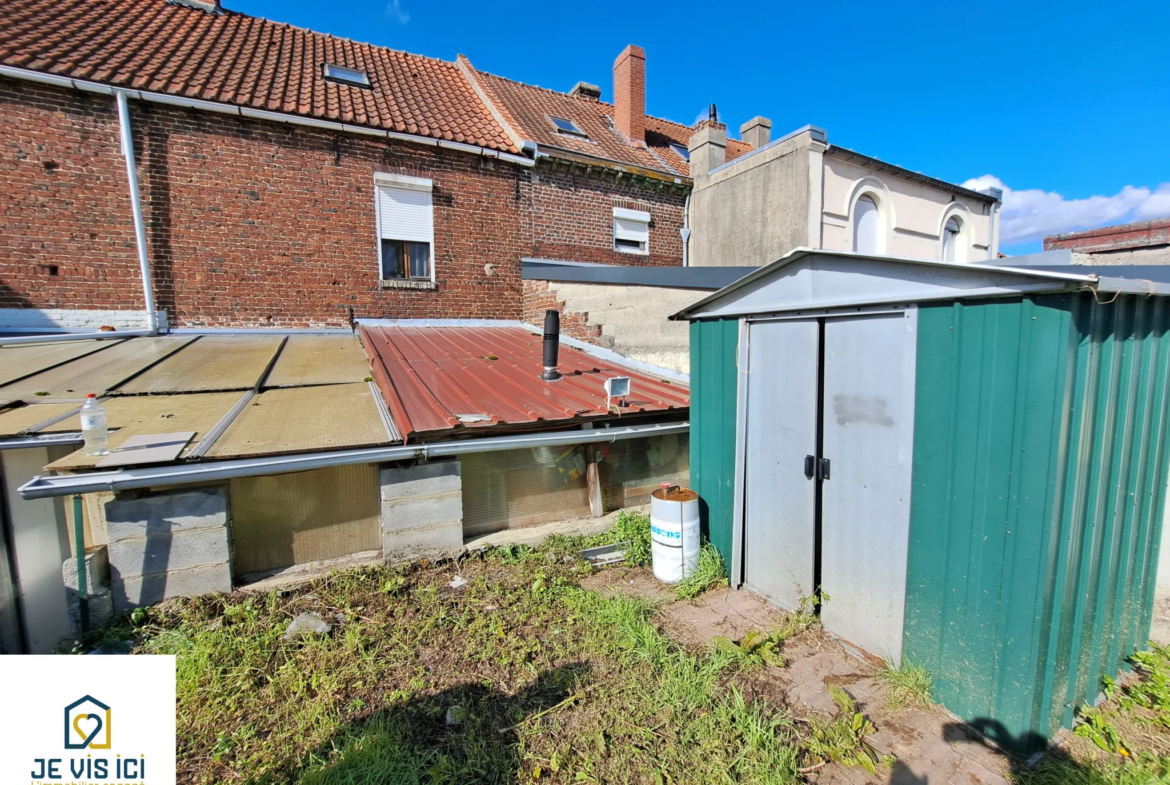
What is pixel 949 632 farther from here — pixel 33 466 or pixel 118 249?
pixel 118 249

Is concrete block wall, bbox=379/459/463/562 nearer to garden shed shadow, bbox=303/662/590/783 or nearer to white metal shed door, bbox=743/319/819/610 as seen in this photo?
garden shed shadow, bbox=303/662/590/783

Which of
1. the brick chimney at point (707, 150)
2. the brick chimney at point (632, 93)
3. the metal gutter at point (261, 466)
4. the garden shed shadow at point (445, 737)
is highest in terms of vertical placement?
the brick chimney at point (632, 93)

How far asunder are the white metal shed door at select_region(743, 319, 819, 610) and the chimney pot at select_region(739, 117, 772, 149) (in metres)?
10.7

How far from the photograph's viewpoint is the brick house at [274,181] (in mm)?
7387

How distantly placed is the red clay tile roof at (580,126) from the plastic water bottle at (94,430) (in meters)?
8.64

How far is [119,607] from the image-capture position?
Answer: 399 centimetres

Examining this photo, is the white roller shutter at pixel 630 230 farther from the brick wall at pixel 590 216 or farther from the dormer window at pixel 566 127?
the dormer window at pixel 566 127

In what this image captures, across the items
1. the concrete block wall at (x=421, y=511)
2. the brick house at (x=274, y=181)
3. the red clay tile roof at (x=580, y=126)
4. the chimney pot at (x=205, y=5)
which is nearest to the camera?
the concrete block wall at (x=421, y=511)

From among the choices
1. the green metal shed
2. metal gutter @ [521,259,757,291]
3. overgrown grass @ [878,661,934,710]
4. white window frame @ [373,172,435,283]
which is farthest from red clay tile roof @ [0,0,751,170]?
overgrown grass @ [878,661,934,710]

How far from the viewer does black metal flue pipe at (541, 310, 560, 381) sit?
22.2 ft

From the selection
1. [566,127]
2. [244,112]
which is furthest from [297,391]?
[566,127]

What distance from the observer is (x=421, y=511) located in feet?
16.2

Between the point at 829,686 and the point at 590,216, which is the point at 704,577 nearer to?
the point at 829,686

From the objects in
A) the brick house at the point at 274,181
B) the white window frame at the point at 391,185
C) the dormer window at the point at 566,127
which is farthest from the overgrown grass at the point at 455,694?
the dormer window at the point at 566,127
